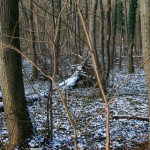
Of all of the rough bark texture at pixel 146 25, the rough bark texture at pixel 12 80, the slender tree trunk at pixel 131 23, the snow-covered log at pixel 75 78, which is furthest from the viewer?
the slender tree trunk at pixel 131 23

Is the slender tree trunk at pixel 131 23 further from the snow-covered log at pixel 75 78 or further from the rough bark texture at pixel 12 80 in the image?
the rough bark texture at pixel 12 80

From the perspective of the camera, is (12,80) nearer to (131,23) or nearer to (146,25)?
(146,25)

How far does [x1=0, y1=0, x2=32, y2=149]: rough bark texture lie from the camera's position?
16.5 ft

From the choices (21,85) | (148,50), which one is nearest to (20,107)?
(21,85)

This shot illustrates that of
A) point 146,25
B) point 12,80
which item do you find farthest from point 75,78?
point 146,25

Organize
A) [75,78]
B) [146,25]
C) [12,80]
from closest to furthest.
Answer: [146,25] → [12,80] → [75,78]

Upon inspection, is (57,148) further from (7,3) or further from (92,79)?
(92,79)

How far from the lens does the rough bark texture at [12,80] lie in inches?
198

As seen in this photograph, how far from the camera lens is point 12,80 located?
5168 millimetres

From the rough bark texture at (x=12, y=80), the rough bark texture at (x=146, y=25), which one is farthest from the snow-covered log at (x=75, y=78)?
the rough bark texture at (x=146, y=25)

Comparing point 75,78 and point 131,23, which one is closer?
point 75,78

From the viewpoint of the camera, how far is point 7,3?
5020 millimetres

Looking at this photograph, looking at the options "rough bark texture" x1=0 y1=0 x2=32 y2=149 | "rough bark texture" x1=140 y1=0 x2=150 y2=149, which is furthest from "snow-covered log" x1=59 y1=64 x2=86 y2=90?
"rough bark texture" x1=140 y1=0 x2=150 y2=149

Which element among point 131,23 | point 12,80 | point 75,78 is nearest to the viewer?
point 12,80
